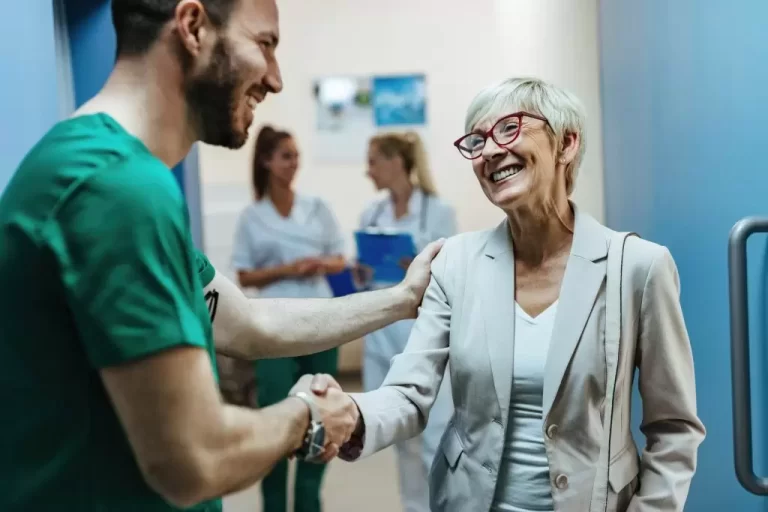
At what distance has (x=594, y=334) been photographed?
136cm

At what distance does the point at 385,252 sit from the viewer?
287 cm

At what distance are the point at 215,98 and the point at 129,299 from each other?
321mm

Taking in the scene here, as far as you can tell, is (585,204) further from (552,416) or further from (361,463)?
(361,463)

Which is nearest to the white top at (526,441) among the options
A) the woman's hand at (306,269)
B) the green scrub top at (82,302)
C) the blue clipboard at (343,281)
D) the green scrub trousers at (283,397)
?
the green scrub top at (82,302)

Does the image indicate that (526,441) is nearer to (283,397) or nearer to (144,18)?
(144,18)

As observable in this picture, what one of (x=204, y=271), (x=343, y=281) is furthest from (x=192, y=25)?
(x=343, y=281)

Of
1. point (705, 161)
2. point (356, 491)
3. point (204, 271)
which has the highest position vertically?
point (705, 161)

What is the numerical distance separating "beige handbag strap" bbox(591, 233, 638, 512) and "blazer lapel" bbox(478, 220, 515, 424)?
167mm

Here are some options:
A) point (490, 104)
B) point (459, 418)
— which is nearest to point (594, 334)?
point (459, 418)

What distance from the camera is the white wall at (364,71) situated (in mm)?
4742

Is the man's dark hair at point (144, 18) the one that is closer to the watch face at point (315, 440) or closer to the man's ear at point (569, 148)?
the watch face at point (315, 440)

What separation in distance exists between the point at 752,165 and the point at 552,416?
0.76m

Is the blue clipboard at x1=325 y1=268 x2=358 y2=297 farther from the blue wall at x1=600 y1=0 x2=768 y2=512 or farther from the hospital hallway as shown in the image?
the blue wall at x1=600 y1=0 x2=768 y2=512

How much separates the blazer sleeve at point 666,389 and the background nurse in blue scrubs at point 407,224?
1366 mm
